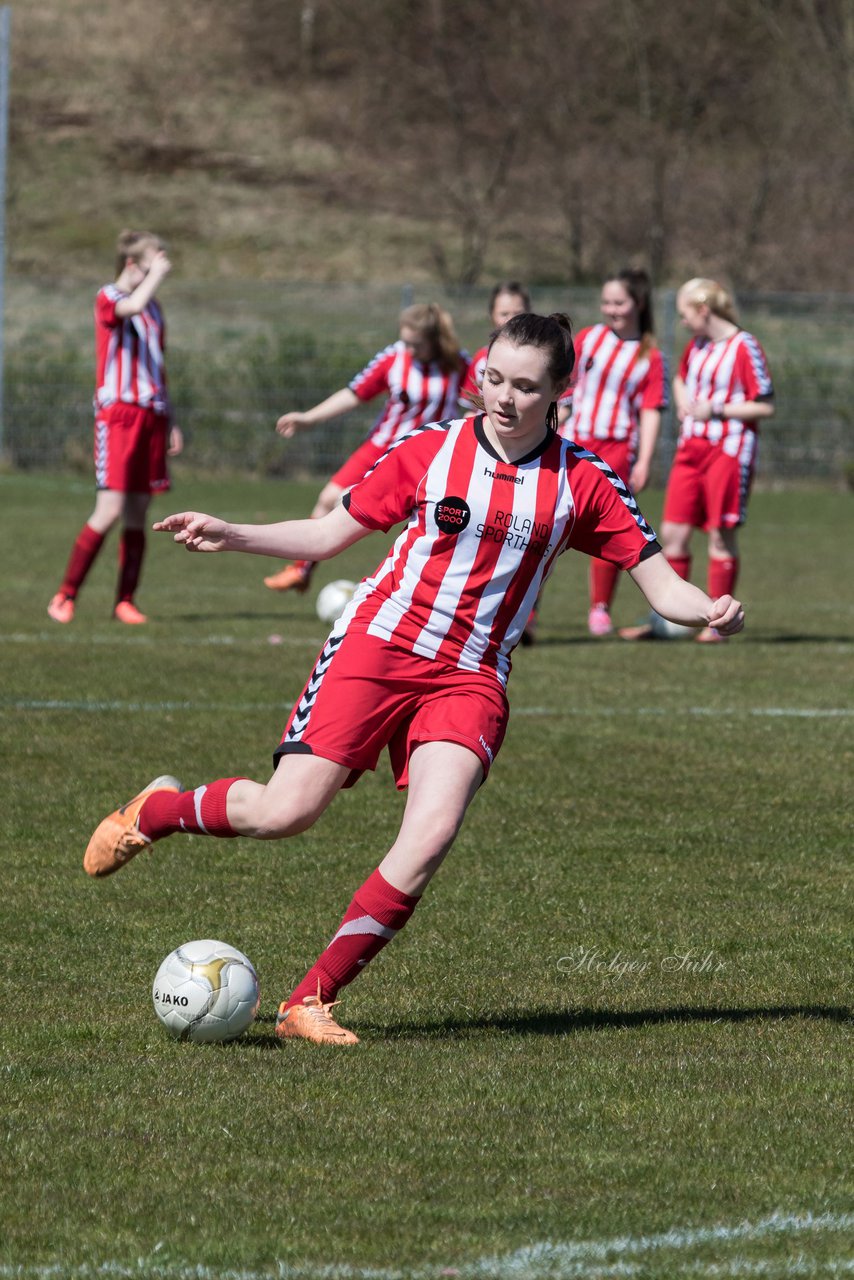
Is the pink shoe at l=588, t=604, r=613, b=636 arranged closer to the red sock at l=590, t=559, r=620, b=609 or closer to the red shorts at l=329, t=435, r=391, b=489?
the red sock at l=590, t=559, r=620, b=609

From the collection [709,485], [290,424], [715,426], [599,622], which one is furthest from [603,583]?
[290,424]

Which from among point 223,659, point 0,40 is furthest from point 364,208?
point 223,659

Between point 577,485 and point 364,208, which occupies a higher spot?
point 364,208

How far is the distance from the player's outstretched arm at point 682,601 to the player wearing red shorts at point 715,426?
258 inches

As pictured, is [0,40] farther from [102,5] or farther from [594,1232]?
[102,5]

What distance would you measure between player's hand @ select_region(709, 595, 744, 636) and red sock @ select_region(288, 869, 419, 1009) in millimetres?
974

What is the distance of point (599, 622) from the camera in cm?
1170

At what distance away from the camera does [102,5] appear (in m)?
53.2

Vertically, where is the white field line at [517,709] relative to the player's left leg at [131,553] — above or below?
below

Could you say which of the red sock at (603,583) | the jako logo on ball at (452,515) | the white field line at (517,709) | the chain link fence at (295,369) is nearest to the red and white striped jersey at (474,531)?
the jako logo on ball at (452,515)

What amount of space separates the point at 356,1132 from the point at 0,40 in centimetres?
2357

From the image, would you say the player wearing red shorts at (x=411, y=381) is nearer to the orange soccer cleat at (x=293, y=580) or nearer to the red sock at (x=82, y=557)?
the orange soccer cleat at (x=293, y=580)

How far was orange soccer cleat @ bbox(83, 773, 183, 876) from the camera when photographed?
15.2ft

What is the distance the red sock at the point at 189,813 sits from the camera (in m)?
4.46
